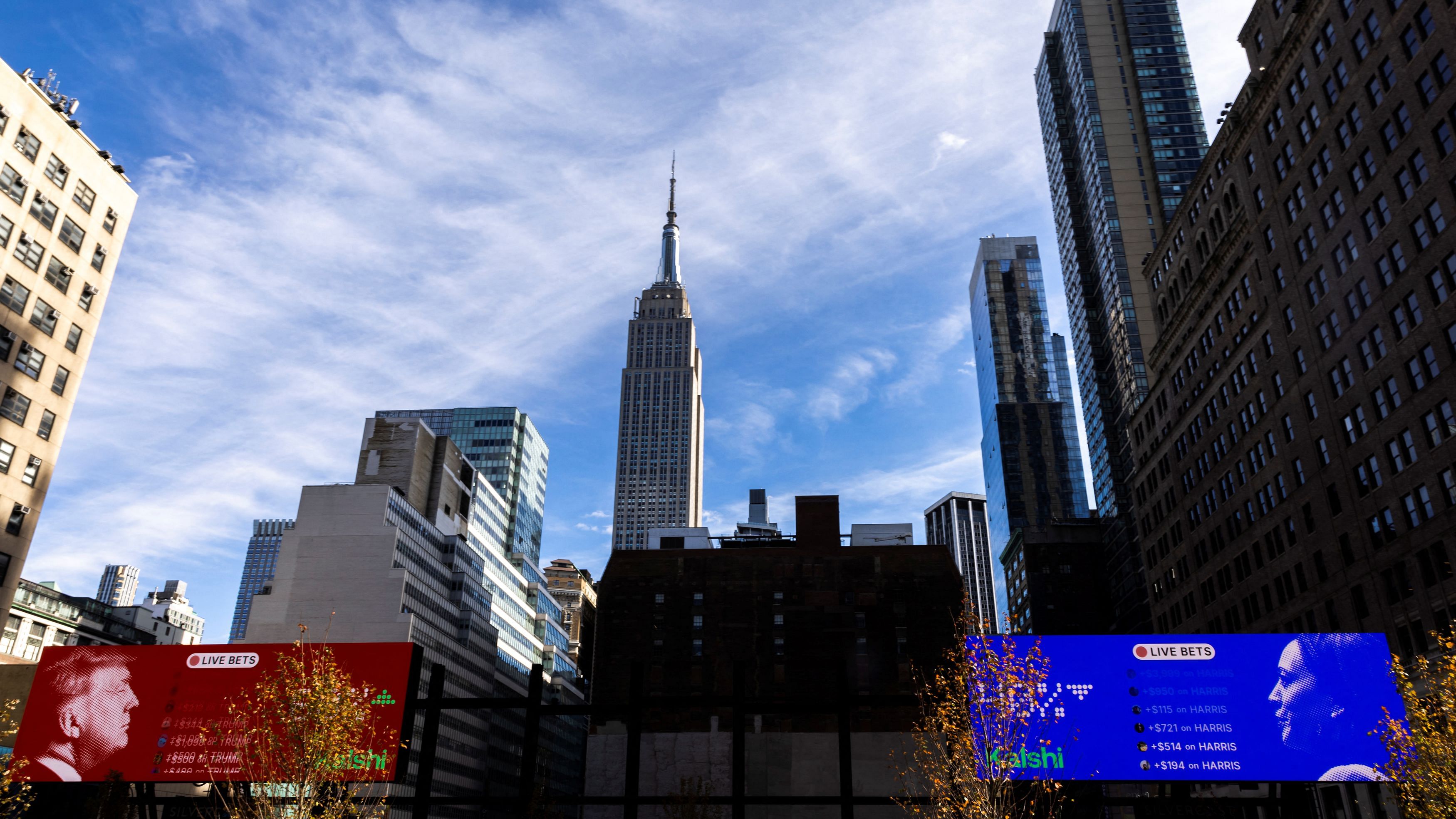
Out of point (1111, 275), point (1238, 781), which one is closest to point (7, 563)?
point (1238, 781)

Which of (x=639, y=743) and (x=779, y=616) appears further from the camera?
(x=779, y=616)

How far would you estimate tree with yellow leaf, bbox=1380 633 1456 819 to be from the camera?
904 inches

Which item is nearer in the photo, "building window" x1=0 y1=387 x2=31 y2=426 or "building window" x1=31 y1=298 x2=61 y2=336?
"building window" x1=0 y1=387 x2=31 y2=426

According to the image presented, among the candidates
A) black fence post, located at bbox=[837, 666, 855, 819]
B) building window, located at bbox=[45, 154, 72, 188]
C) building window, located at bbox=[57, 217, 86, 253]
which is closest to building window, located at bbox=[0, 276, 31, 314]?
building window, located at bbox=[57, 217, 86, 253]

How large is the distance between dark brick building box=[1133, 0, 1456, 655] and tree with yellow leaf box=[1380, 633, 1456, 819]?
29795 mm

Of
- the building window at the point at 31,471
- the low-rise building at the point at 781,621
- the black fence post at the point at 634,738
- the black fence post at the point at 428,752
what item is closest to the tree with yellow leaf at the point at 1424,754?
the black fence post at the point at 634,738

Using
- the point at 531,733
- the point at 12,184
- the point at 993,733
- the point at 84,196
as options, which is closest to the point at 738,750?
the point at 531,733

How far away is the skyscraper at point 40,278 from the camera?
5844cm

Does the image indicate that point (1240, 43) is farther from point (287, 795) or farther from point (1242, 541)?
point (287, 795)

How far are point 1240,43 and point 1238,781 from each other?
71.6 meters

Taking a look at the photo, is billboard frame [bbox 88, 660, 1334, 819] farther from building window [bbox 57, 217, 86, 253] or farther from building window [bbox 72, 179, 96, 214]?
building window [bbox 72, 179, 96, 214]

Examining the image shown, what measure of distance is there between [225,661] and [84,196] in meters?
55.2

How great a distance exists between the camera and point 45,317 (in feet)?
202

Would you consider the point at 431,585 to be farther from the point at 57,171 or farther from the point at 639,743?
the point at 639,743
